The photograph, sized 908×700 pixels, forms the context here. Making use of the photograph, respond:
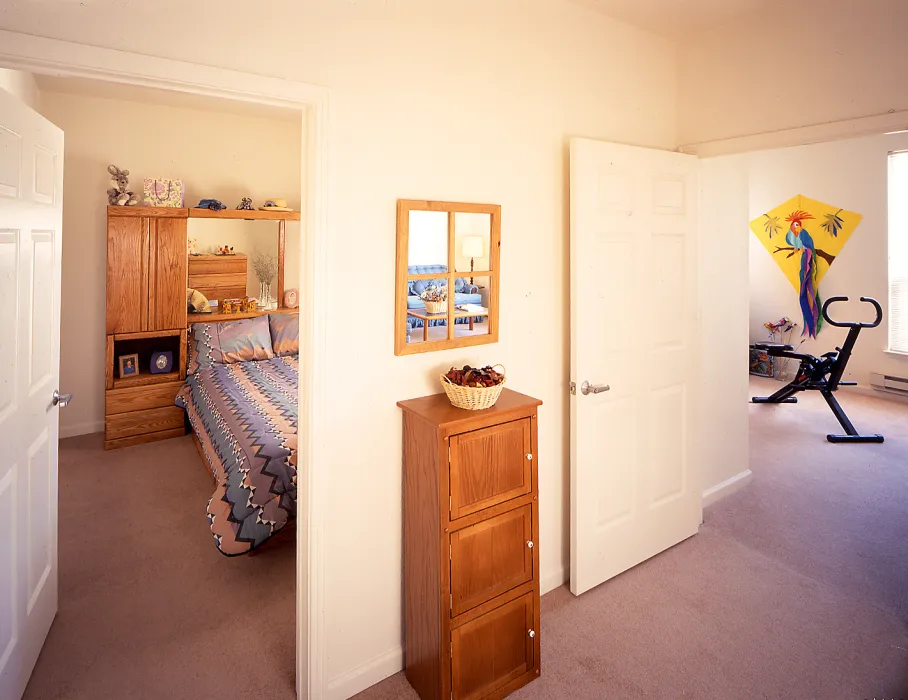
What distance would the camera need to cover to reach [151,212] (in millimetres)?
4445

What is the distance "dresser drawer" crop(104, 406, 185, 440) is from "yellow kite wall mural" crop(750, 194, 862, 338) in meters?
7.00

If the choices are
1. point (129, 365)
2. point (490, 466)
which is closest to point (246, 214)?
point (129, 365)

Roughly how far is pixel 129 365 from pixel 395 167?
148 inches

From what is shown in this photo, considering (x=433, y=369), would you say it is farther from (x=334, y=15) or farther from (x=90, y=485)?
(x=90, y=485)

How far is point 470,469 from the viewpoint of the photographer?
1.83 meters

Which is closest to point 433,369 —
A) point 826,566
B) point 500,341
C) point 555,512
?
point 500,341

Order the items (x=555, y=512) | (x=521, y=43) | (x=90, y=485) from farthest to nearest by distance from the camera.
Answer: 1. (x=90, y=485)
2. (x=555, y=512)
3. (x=521, y=43)

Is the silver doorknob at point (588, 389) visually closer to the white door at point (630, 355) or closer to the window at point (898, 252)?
the white door at point (630, 355)

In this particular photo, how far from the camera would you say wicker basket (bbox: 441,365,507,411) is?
1866mm

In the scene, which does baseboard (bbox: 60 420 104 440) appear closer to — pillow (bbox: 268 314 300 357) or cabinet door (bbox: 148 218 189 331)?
cabinet door (bbox: 148 218 189 331)

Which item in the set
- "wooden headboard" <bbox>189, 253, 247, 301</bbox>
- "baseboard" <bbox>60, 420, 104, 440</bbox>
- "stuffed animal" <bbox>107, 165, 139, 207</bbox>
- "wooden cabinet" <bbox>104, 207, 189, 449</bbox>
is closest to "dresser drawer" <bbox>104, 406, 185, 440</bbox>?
"wooden cabinet" <bbox>104, 207, 189, 449</bbox>

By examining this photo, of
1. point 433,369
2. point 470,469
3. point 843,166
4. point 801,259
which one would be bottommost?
point 470,469

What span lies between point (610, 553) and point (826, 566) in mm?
1132

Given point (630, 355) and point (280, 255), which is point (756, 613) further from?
point (280, 255)
